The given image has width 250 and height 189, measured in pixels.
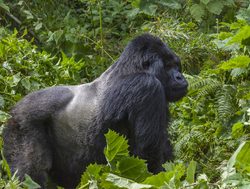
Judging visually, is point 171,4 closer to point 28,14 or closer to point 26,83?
point 28,14

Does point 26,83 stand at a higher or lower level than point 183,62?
higher

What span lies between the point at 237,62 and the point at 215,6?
1.75m

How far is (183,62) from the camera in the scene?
566 centimetres

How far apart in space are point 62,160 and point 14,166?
0.30 meters

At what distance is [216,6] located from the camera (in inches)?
238

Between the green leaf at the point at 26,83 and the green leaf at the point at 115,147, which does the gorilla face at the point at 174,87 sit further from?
the green leaf at the point at 115,147

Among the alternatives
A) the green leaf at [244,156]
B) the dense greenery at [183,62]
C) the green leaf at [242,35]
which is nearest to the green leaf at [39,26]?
the dense greenery at [183,62]

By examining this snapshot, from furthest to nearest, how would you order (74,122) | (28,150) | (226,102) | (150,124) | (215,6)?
1. (215,6)
2. (226,102)
3. (74,122)
4. (28,150)
5. (150,124)

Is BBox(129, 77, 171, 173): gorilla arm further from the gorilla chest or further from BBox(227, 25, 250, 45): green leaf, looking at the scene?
BBox(227, 25, 250, 45): green leaf

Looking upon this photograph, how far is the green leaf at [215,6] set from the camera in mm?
6007

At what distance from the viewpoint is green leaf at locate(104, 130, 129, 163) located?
3039 millimetres

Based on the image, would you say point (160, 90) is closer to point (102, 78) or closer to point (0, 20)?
point (102, 78)

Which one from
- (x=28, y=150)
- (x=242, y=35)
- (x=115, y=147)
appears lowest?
(x=28, y=150)

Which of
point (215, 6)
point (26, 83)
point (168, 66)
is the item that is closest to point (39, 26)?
point (215, 6)
